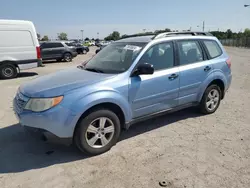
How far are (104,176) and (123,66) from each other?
171cm

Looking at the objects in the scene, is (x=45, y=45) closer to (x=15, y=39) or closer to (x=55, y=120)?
(x=15, y=39)

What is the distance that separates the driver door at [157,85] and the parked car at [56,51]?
14438mm

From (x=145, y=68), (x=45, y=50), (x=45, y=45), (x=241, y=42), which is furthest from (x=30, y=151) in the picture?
(x=241, y=42)

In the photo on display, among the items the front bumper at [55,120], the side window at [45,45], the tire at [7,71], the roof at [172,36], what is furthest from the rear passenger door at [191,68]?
the side window at [45,45]

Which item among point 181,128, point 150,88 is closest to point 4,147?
point 150,88

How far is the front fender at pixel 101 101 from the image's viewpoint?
3033mm

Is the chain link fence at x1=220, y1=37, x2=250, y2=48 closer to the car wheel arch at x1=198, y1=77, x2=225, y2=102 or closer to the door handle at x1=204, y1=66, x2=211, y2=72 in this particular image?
the car wheel arch at x1=198, y1=77, x2=225, y2=102

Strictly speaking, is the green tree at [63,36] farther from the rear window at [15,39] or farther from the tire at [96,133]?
the tire at [96,133]

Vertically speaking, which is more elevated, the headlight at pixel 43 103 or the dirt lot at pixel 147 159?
the headlight at pixel 43 103

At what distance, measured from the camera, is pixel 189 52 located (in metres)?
4.42

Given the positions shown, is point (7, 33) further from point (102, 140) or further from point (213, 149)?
point (213, 149)

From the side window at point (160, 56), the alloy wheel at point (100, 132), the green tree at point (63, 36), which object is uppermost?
the green tree at point (63, 36)

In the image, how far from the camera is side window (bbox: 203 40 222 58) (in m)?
4.80

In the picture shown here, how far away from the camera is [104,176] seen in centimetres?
284
